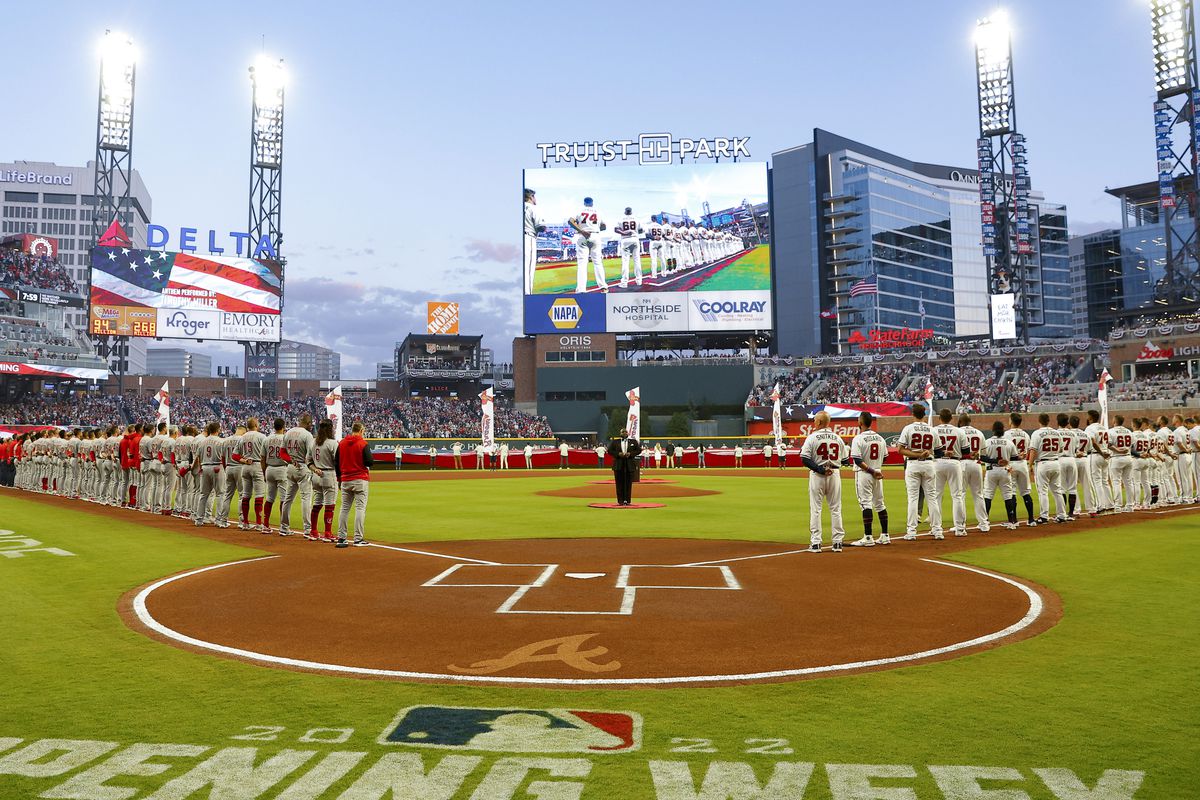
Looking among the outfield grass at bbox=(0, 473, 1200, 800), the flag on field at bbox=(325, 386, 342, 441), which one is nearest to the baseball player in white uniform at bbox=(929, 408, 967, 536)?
the outfield grass at bbox=(0, 473, 1200, 800)

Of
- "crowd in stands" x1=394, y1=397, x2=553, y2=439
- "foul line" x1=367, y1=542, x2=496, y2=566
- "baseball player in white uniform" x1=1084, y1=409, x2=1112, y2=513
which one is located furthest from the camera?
"crowd in stands" x1=394, y1=397, x2=553, y2=439

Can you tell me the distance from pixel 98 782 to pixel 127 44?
9019cm

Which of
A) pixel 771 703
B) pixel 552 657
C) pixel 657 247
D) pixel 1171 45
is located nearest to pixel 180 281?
pixel 657 247

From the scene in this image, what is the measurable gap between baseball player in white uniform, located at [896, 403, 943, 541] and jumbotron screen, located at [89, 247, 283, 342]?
6444 cm

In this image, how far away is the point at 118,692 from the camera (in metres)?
5.72

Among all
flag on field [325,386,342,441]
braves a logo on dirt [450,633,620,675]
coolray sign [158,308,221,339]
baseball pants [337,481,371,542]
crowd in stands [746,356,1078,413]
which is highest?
coolray sign [158,308,221,339]

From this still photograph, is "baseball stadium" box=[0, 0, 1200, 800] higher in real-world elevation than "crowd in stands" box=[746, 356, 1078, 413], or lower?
lower

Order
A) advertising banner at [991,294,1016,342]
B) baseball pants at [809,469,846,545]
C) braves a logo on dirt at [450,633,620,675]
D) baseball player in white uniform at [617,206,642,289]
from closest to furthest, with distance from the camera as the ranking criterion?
braves a logo on dirt at [450,633,620,675] → baseball pants at [809,469,846,545] → baseball player in white uniform at [617,206,642,289] → advertising banner at [991,294,1016,342]

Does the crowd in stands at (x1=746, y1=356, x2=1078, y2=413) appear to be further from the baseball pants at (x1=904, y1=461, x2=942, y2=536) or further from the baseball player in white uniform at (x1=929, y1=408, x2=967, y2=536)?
the baseball pants at (x1=904, y1=461, x2=942, y2=536)

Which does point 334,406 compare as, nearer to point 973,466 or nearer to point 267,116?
point 973,466

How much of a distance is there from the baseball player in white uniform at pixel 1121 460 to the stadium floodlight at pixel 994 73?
203ft

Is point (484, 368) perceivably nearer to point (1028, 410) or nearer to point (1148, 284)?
point (1028, 410)

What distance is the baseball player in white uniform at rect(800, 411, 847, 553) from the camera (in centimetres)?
1310

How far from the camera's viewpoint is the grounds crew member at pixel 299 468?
15.5 m
